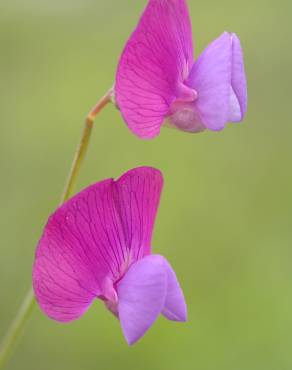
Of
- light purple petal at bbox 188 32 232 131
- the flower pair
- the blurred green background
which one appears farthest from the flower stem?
the blurred green background

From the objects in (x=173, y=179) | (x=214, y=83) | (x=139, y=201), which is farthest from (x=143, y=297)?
(x=173, y=179)

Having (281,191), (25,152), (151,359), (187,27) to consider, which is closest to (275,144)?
(281,191)

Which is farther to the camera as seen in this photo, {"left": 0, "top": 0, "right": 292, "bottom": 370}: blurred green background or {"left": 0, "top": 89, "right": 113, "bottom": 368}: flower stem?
{"left": 0, "top": 0, "right": 292, "bottom": 370}: blurred green background

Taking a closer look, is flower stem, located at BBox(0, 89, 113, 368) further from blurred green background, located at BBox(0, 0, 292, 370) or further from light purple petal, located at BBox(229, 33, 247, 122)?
blurred green background, located at BBox(0, 0, 292, 370)

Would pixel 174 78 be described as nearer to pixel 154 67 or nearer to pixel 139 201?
pixel 154 67

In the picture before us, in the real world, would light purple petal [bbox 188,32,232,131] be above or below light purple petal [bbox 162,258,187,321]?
above

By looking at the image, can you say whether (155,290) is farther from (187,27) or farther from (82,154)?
(187,27)
